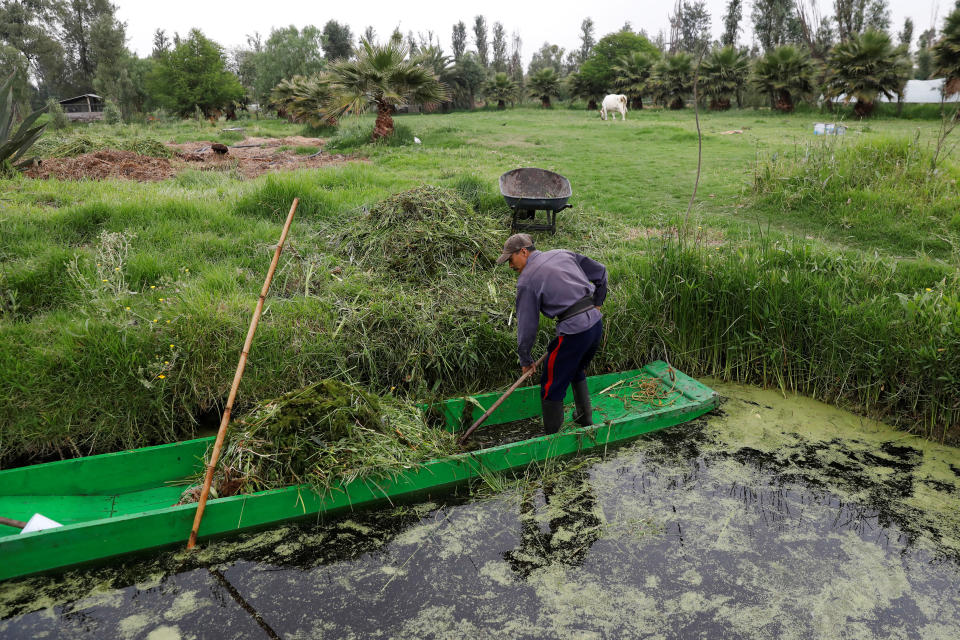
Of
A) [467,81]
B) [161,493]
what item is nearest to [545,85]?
[467,81]

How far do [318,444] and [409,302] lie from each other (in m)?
1.99

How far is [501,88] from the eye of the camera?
34.3m

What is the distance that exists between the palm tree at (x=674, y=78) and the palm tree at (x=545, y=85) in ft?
23.4

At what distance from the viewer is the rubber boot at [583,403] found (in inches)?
190

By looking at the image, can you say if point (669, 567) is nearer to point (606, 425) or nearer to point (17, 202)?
point (606, 425)

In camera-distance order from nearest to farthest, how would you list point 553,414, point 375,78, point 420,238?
1. point 553,414
2. point 420,238
3. point 375,78

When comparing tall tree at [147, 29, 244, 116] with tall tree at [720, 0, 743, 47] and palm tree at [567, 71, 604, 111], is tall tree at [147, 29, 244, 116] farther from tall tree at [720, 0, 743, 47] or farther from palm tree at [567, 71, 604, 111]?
tall tree at [720, 0, 743, 47]

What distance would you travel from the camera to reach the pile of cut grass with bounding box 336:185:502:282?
260 inches

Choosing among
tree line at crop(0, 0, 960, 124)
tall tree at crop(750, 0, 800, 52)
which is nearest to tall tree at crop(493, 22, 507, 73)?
tree line at crop(0, 0, 960, 124)

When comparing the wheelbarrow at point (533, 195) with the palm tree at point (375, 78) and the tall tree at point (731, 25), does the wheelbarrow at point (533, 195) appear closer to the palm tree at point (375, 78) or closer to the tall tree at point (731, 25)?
the palm tree at point (375, 78)

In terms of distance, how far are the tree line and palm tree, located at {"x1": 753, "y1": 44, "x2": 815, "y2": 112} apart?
0.14ft

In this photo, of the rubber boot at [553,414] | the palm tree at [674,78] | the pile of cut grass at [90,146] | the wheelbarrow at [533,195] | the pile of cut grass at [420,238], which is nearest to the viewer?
the rubber boot at [553,414]

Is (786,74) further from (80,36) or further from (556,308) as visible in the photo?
(80,36)

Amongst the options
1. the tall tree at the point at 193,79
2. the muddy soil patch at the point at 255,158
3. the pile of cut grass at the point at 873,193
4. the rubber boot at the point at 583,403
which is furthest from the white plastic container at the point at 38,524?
the tall tree at the point at 193,79
